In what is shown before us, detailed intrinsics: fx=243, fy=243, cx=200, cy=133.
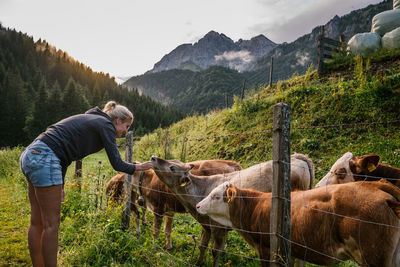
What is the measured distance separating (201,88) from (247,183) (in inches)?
4963

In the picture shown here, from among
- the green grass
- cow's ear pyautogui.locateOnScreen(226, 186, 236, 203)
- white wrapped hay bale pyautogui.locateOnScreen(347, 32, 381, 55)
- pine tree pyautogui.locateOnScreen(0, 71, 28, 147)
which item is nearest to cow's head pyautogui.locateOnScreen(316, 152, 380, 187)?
cow's ear pyautogui.locateOnScreen(226, 186, 236, 203)

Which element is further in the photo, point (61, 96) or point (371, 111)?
point (61, 96)

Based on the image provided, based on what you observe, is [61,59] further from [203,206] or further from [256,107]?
[203,206]

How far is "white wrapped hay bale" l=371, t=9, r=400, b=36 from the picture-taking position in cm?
1181

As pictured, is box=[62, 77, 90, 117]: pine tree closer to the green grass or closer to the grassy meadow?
the grassy meadow

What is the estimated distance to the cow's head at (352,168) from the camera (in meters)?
3.66

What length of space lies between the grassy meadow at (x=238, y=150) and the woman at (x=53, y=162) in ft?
3.13

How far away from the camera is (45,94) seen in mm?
36719

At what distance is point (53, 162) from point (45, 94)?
4100cm

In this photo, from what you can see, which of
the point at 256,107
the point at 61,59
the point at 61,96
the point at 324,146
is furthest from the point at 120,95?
the point at 324,146

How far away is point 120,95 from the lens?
6619cm

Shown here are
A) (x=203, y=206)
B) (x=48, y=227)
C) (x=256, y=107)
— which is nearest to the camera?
(x=48, y=227)

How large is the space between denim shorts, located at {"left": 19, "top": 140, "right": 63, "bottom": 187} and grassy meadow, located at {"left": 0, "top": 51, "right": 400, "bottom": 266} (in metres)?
1.55

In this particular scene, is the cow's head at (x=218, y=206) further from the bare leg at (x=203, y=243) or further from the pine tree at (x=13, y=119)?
the pine tree at (x=13, y=119)
